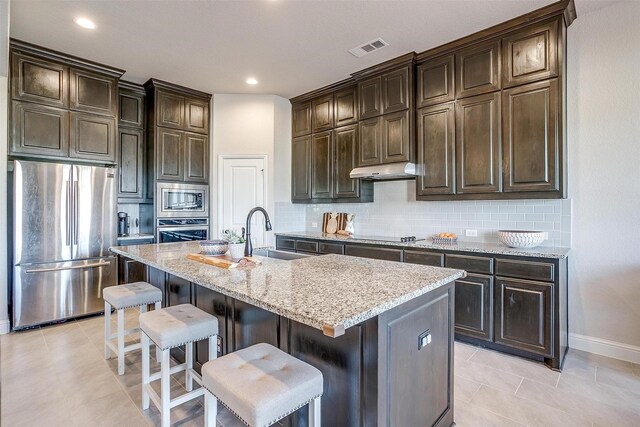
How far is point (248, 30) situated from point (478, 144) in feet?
8.13

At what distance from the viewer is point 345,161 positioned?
4492 mm

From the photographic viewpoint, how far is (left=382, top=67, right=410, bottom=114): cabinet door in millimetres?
3715

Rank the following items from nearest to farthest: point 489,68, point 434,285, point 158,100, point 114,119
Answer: point 434,285 < point 489,68 < point 114,119 < point 158,100

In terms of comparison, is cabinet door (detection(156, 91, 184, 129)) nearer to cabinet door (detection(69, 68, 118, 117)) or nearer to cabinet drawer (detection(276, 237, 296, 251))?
cabinet door (detection(69, 68, 118, 117))

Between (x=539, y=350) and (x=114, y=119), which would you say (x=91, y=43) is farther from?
(x=539, y=350)

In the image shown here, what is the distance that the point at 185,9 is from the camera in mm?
2848

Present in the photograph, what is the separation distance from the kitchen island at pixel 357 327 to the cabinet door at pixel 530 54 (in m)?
2.16

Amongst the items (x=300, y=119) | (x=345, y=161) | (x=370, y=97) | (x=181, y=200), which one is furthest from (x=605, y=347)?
(x=181, y=200)

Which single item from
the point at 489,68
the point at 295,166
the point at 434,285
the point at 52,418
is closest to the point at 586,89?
A: the point at 489,68

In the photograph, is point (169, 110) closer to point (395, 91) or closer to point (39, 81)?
point (39, 81)

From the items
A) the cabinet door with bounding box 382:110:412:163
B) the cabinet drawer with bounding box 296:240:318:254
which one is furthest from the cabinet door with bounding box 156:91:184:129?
the cabinet door with bounding box 382:110:412:163

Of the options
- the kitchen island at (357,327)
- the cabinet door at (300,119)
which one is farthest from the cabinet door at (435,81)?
the kitchen island at (357,327)

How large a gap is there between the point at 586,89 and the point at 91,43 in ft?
15.8

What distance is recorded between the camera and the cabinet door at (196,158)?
4.75 metres
